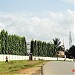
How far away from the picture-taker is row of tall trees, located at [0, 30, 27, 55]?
82.5 metres

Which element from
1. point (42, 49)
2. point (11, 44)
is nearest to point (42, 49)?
point (42, 49)

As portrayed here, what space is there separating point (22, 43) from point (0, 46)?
24403 millimetres

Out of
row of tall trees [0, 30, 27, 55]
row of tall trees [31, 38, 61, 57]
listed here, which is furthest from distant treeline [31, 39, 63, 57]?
row of tall trees [0, 30, 27, 55]

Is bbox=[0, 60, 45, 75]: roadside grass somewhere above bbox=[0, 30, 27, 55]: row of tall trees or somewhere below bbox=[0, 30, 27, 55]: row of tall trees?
below

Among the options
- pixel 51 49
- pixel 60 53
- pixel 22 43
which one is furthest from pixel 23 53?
pixel 60 53

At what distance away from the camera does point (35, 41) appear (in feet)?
409

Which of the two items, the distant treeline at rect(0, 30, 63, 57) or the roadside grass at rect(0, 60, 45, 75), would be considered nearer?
the roadside grass at rect(0, 60, 45, 75)

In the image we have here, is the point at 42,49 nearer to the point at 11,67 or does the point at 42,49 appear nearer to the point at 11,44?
the point at 11,44

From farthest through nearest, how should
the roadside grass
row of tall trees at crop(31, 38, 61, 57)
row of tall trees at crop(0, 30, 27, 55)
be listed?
row of tall trees at crop(31, 38, 61, 57) < row of tall trees at crop(0, 30, 27, 55) < the roadside grass

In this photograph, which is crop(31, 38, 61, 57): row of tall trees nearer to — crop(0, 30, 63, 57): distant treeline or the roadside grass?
crop(0, 30, 63, 57): distant treeline

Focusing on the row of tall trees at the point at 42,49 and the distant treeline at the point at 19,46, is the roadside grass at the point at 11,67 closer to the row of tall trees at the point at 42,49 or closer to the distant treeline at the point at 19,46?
the distant treeline at the point at 19,46

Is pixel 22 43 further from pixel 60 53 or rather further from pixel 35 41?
pixel 60 53

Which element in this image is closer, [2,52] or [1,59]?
[1,59]

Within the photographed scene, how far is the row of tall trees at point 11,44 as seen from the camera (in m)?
82.5
